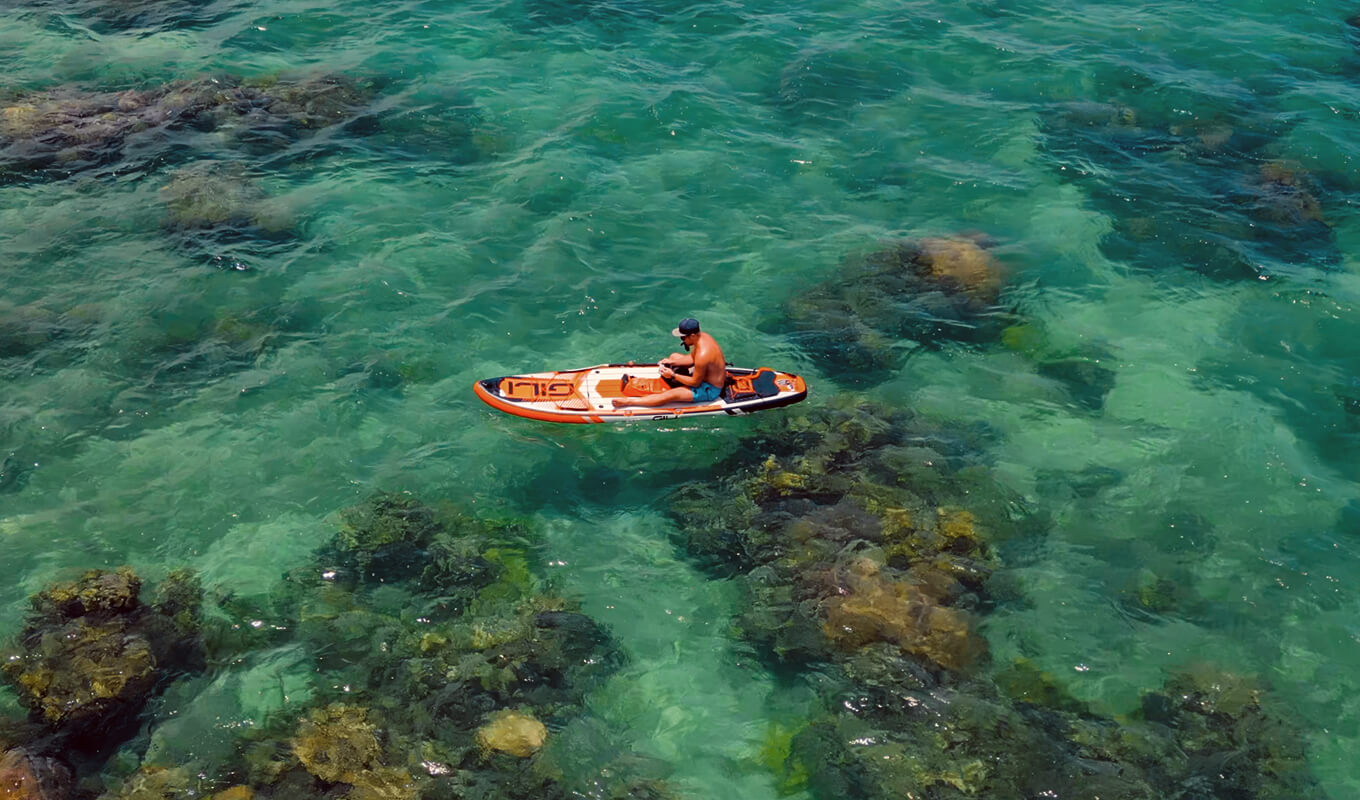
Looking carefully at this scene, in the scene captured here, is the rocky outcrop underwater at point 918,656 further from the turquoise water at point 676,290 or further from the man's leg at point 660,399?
the man's leg at point 660,399

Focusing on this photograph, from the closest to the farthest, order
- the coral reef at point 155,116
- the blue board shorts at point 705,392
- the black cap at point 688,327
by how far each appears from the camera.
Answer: the black cap at point 688,327, the blue board shorts at point 705,392, the coral reef at point 155,116

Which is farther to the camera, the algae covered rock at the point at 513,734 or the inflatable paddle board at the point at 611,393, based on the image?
the inflatable paddle board at the point at 611,393

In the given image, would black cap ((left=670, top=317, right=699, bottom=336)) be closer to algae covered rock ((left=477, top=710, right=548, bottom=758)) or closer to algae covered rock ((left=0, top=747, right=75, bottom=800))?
Answer: algae covered rock ((left=477, top=710, right=548, bottom=758))

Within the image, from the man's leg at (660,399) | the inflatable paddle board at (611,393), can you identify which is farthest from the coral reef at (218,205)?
the man's leg at (660,399)

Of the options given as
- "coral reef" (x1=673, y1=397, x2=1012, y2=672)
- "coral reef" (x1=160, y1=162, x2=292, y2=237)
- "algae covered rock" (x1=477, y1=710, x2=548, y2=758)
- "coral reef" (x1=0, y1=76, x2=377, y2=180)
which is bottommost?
"algae covered rock" (x1=477, y1=710, x2=548, y2=758)

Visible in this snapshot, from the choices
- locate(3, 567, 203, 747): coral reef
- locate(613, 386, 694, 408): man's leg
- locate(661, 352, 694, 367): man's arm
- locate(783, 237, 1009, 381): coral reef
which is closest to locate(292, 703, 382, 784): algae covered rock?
locate(3, 567, 203, 747): coral reef

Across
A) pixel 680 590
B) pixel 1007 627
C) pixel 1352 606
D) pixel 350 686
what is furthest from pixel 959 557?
pixel 350 686

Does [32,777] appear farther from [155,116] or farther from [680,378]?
[155,116]
